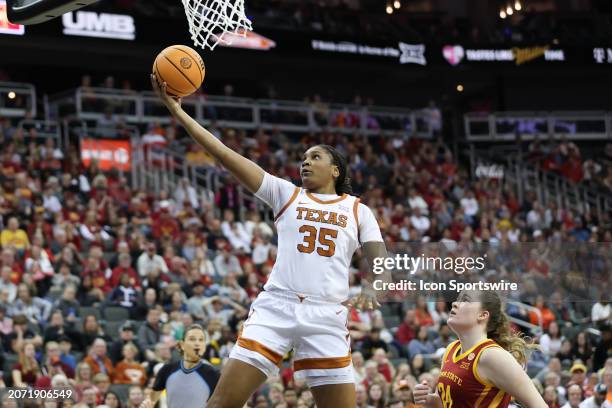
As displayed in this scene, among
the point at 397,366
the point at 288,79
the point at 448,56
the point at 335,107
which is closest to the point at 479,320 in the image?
the point at 397,366

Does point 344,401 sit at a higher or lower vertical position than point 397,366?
higher

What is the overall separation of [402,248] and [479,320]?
10.8 metres

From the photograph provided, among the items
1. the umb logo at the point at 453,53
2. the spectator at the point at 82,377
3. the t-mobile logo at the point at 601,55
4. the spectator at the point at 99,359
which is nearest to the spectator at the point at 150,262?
the spectator at the point at 99,359

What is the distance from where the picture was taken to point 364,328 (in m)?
15.3

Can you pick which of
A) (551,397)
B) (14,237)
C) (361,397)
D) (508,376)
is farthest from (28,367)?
(508,376)

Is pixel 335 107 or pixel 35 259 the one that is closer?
pixel 35 259

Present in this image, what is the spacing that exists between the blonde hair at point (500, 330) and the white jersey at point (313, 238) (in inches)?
30.0

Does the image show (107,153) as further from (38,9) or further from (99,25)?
(38,9)

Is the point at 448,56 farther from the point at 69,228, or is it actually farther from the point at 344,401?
the point at 344,401

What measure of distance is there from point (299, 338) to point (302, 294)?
0.81ft

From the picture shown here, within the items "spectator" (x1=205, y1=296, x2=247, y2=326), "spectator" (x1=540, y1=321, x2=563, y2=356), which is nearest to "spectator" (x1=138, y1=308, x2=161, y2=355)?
"spectator" (x1=205, y1=296, x2=247, y2=326)

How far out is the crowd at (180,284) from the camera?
1321cm

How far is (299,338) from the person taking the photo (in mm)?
6125

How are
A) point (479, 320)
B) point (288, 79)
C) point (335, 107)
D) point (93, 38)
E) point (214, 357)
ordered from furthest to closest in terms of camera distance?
point (288, 79) → point (335, 107) → point (93, 38) → point (214, 357) → point (479, 320)
